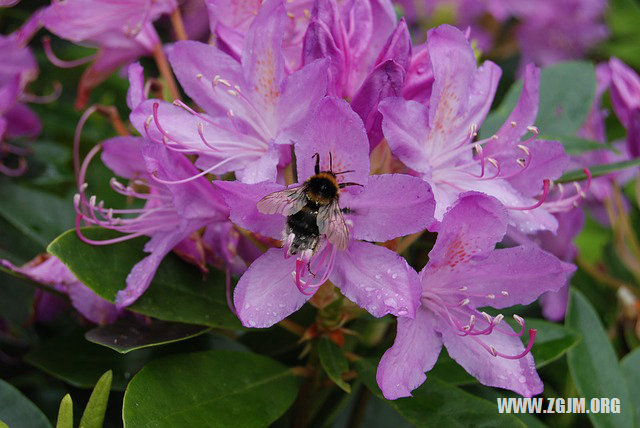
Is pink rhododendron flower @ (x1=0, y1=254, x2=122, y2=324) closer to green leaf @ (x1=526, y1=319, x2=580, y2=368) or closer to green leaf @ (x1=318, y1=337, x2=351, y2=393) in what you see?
green leaf @ (x1=318, y1=337, x2=351, y2=393)

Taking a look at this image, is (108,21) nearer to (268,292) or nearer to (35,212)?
(35,212)

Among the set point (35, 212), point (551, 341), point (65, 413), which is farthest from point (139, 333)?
point (551, 341)

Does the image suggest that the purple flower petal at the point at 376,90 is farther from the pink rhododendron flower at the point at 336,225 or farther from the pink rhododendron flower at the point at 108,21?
the pink rhododendron flower at the point at 108,21

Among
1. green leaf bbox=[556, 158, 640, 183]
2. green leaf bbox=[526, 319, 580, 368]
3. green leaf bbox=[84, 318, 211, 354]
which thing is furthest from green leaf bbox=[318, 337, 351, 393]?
green leaf bbox=[556, 158, 640, 183]

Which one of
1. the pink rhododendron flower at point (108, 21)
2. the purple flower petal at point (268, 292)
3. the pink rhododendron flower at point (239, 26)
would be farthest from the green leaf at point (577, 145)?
the pink rhododendron flower at point (108, 21)

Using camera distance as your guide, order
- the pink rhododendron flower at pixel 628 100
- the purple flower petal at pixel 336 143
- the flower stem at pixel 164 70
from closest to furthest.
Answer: the purple flower petal at pixel 336 143 < the flower stem at pixel 164 70 < the pink rhododendron flower at pixel 628 100

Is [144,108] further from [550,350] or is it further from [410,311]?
[550,350]
